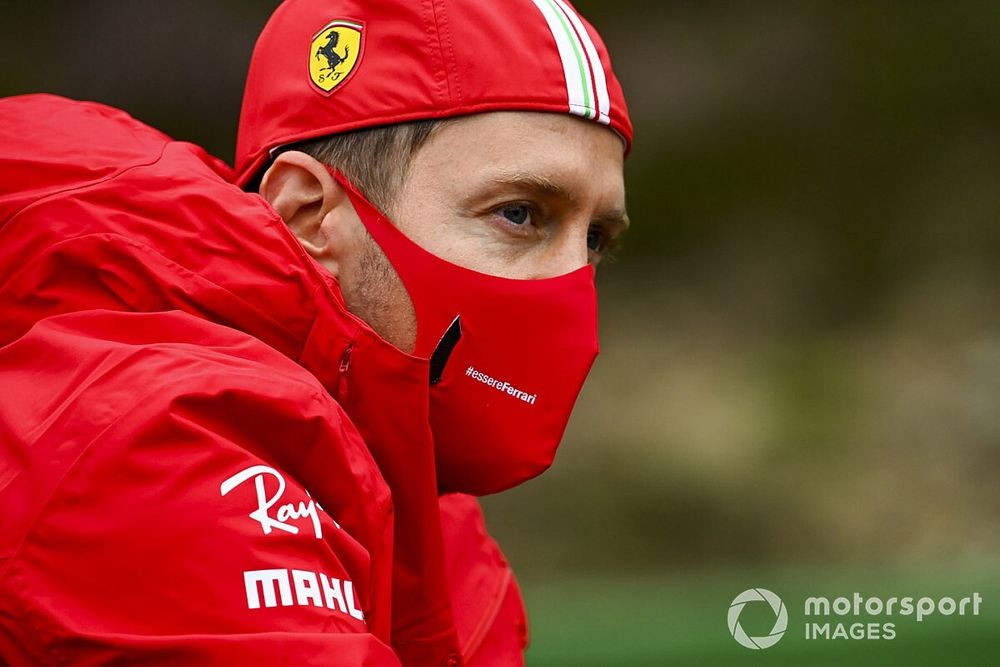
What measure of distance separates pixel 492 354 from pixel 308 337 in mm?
341

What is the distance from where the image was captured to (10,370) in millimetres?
1580

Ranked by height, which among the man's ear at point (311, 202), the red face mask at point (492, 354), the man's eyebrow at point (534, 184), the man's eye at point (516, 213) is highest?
the man's eyebrow at point (534, 184)

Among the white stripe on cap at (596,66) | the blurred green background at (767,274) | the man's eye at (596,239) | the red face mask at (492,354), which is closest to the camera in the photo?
the red face mask at (492,354)

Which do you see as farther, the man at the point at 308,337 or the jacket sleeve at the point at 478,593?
the jacket sleeve at the point at 478,593

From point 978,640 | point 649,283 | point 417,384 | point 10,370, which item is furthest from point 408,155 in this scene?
point 649,283

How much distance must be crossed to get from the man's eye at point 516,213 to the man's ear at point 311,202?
0.24 metres

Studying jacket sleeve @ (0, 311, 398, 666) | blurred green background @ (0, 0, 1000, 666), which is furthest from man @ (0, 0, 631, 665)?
blurred green background @ (0, 0, 1000, 666)

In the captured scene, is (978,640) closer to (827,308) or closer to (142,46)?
(827,308)

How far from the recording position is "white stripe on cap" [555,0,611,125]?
2139mm

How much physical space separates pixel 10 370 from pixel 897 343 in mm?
7060

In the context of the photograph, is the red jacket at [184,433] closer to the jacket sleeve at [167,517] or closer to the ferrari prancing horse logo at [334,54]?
the jacket sleeve at [167,517]

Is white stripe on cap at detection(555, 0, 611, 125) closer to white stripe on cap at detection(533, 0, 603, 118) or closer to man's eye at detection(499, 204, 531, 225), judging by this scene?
white stripe on cap at detection(533, 0, 603, 118)

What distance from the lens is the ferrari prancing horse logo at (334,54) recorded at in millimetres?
2115

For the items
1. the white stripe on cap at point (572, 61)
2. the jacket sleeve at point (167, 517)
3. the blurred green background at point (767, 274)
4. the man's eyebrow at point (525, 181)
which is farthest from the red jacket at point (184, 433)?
the blurred green background at point (767, 274)
